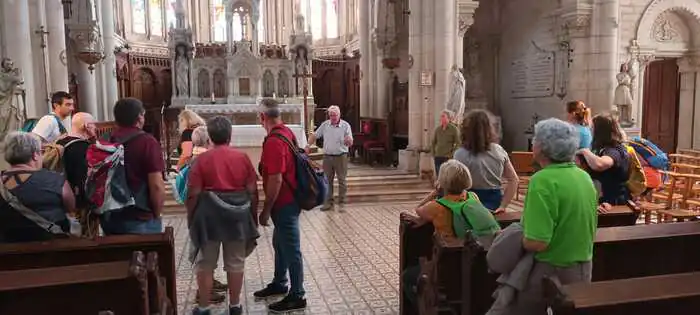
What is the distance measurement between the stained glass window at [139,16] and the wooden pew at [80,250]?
1808 cm

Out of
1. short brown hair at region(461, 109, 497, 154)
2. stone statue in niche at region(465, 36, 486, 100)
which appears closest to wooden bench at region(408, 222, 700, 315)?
short brown hair at region(461, 109, 497, 154)

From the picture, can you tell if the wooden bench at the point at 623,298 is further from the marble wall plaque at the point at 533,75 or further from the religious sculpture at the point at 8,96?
the marble wall plaque at the point at 533,75

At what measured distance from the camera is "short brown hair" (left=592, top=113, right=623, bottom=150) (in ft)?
13.5

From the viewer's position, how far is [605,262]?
343cm

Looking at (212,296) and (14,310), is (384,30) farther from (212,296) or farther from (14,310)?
(14,310)

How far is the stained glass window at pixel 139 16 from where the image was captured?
64.6ft

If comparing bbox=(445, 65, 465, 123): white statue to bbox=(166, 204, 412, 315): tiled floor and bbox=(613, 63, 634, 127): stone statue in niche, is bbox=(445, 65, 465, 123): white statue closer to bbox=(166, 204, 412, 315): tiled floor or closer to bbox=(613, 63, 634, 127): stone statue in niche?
bbox=(166, 204, 412, 315): tiled floor

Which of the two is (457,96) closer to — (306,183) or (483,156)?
(483,156)

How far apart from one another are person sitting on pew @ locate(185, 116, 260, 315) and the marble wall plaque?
393 inches

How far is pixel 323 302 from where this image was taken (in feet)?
15.4

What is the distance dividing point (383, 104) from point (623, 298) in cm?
1315

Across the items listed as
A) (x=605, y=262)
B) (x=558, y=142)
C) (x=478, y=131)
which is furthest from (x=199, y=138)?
(x=605, y=262)

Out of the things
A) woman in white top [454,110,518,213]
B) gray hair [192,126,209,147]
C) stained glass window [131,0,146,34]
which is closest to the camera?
woman in white top [454,110,518,213]

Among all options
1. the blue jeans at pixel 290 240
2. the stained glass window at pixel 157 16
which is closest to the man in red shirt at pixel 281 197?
the blue jeans at pixel 290 240
